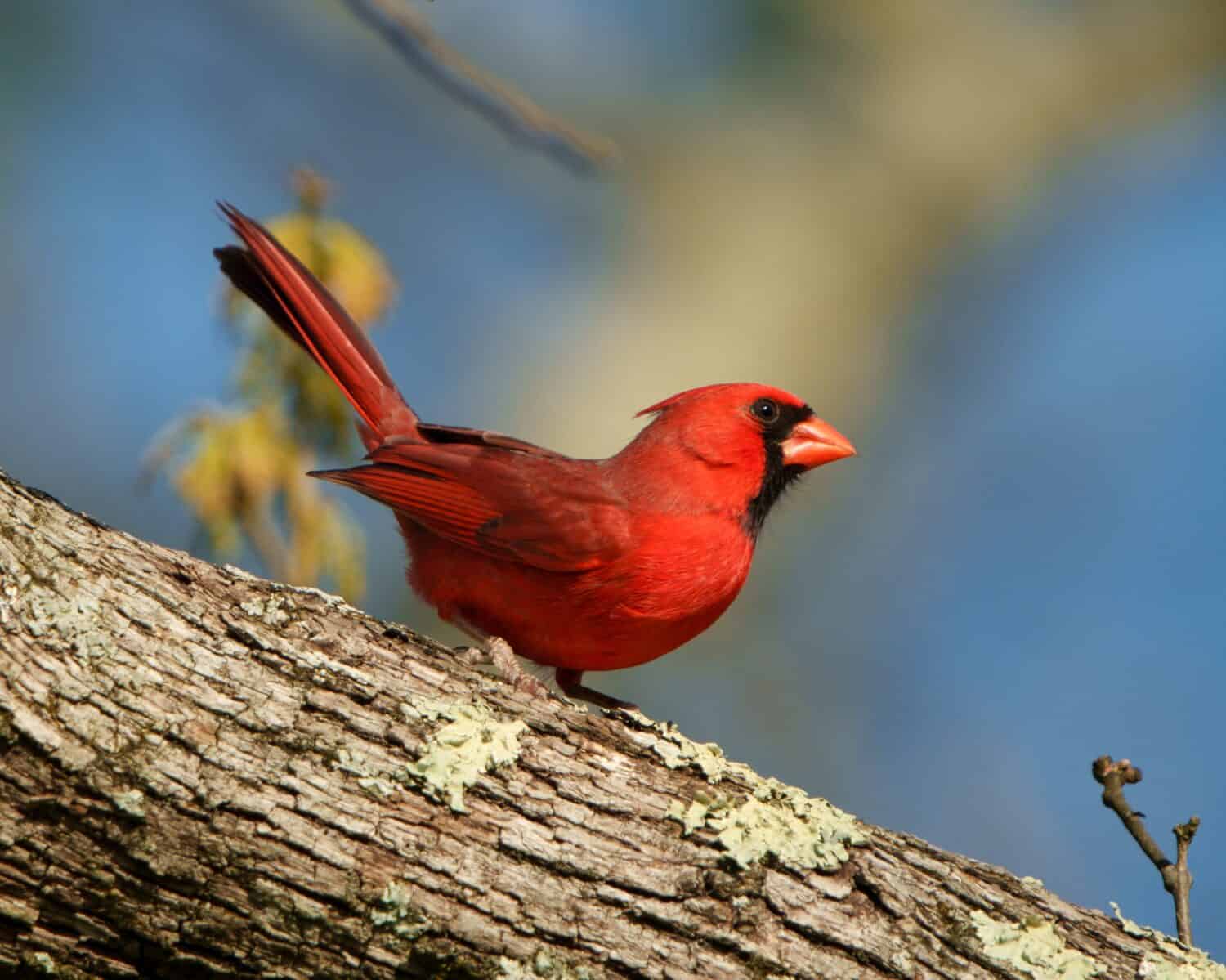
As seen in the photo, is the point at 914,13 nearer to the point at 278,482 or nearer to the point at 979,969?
the point at 278,482

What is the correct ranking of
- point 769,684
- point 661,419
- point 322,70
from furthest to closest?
point 322,70 → point 769,684 → point 661,419

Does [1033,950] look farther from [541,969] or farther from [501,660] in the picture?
[501,660]

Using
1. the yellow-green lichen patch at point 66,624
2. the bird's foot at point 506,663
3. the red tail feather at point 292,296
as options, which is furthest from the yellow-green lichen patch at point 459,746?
the red tail feather at point 292,296

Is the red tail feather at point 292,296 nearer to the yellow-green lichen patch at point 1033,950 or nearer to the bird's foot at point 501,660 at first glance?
the bird's foot at point 501,660

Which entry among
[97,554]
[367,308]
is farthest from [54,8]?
[97,554]

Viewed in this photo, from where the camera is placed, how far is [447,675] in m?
2.51

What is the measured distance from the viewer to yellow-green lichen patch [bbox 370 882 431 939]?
2090 mm

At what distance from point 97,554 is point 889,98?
5392 millimetres

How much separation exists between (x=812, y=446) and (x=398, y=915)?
7.26ft

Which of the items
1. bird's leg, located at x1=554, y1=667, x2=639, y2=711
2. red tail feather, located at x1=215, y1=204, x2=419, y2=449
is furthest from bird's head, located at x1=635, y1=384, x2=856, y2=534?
red tail feather, located at x1=215, y1=204, x2=419, y2=449

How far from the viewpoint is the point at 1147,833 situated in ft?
8.80

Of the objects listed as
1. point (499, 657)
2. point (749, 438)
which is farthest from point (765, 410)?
point (499, 657)

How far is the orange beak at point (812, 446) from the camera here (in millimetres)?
3977

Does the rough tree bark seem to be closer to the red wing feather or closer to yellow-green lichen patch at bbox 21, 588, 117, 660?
yellow-green lichen patch at bbox 21, 588, 117, 660
